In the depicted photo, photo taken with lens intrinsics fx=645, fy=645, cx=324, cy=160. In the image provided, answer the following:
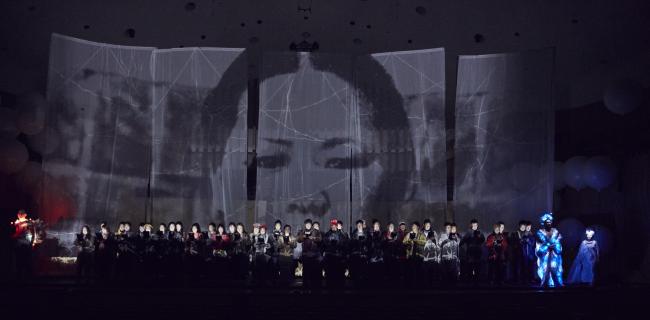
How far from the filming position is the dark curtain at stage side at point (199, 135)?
34.5ft

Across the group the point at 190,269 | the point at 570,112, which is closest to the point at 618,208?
the point at 570,112

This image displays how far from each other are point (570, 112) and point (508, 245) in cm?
348

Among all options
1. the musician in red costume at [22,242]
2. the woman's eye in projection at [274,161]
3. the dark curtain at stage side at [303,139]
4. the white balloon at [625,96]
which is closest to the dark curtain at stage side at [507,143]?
the white balloon at [625,96]

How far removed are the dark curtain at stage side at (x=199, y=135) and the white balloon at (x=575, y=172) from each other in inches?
207

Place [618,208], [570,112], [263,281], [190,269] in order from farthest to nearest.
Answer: [570,112] < [618,208] < [190,269] < [263,281]

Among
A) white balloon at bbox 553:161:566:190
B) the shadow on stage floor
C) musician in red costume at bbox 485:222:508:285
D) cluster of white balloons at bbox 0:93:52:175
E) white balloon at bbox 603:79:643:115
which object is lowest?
the shadow on stage floor

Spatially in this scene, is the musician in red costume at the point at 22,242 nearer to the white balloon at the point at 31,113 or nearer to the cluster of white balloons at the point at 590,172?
the white balloon at the point at 31,113

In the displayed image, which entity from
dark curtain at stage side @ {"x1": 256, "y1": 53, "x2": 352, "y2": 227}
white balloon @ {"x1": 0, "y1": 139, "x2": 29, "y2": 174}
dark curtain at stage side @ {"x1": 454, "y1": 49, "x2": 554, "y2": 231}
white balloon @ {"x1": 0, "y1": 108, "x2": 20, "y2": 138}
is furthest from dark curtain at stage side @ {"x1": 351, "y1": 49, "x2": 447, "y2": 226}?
white balloon @ {"x1": 0, "y1": 108, "x2": 20, "y2": 138}

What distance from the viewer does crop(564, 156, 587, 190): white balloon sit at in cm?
1016

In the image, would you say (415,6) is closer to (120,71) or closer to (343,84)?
(343,84)

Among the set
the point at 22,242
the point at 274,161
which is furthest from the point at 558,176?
the point at 22,242

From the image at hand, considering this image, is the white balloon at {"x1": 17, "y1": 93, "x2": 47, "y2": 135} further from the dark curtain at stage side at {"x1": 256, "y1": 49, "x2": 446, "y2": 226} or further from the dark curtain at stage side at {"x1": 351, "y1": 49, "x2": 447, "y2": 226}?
the dark curtain at stage side at {"x1": 351, "y1": 49, "x2": 447, "y2": 226}

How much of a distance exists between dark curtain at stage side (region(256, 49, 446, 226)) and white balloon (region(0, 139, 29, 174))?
3661 millimetres

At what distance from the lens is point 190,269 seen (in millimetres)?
9938
